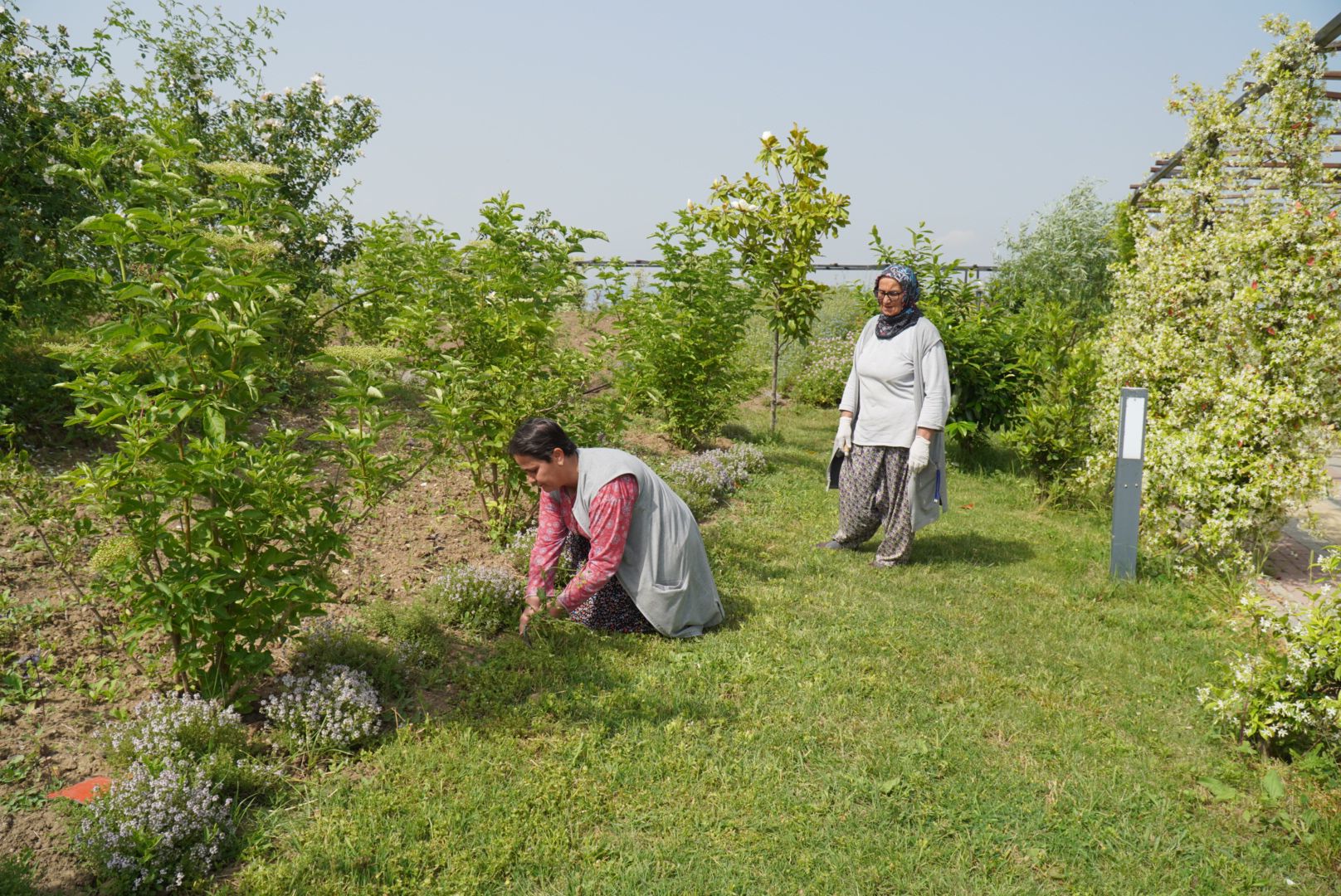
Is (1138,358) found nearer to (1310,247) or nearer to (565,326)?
(1310,247)

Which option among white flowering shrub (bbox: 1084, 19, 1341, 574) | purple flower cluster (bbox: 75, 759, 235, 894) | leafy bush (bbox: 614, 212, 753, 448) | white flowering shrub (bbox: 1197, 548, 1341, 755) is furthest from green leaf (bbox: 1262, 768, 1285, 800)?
leafy bush (bbox: 614, 212, 753, 448)

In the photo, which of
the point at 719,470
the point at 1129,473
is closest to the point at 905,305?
the point at 1129,473

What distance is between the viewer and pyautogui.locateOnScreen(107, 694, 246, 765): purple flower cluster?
275 centimetres

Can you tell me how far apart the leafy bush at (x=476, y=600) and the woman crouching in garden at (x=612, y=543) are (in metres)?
0.10

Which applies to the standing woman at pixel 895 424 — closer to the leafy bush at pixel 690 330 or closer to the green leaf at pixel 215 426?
the leafy bush at pixel 690 330

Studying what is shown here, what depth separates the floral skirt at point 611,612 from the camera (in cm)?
438

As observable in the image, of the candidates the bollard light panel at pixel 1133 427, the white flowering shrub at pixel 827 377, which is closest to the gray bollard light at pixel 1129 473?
the bollard light panel at pixel 1133 427

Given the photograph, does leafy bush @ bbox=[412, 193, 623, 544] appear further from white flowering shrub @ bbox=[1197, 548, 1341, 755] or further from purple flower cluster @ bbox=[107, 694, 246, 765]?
white flowering shrub @ bbox=[1197, 548, 1341, 755]

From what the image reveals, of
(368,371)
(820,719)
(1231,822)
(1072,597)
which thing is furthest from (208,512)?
(1072,597)

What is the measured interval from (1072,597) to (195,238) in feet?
16.2

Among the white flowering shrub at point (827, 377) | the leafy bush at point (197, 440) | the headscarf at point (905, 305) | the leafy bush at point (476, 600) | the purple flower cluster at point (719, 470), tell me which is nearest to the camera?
the leafy bush at point (197, 440)

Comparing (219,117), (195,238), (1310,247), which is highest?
(219,117)

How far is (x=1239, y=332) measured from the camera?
538 centimetres

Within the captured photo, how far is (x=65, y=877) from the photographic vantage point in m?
2.45
